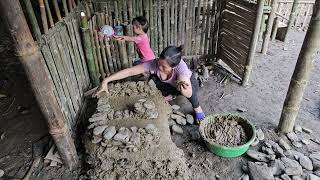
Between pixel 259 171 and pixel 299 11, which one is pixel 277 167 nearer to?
pixel 259 171

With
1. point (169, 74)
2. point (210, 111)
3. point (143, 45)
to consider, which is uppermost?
point (143, 45)

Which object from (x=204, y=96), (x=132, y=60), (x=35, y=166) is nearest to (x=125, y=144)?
(x=35, y=166)

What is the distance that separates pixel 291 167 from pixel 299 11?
20.4 feet

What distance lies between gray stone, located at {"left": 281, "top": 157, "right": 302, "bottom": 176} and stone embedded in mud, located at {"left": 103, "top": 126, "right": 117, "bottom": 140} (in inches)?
76.5

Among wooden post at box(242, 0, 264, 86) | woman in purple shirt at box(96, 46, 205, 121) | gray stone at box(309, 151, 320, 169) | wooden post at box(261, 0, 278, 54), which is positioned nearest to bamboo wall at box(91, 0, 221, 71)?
wooden post at box(242, 0, 264, 86)

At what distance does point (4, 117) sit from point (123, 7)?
8.61 feet

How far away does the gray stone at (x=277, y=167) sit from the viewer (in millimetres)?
2867

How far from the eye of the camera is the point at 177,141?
11.1 ft

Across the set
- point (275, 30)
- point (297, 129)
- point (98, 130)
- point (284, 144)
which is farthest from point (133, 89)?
Answer: point (275, 30)

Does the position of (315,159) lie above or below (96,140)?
below

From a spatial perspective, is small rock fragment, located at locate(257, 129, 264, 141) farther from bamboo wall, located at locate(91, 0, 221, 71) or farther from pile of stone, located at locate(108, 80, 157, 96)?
bamboo wall, located at locate(91, 0, 221, 71)

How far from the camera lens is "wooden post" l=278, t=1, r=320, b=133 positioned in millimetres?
2729

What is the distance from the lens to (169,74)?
3414 mm

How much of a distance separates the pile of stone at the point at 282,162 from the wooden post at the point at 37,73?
6.56 ft
